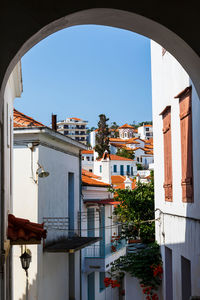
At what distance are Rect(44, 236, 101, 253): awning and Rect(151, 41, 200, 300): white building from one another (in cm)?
280

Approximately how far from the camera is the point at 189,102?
7773mm

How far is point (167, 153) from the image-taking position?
32.6 feet

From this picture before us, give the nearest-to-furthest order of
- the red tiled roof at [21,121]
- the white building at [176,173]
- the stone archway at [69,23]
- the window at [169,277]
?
the stone archway at [69,23], the white building at [176,173], the window at [169,277], the red tiled roof at [21,121]

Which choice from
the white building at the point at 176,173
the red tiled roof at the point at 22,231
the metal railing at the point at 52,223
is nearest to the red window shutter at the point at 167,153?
the white building at the point at 176,173

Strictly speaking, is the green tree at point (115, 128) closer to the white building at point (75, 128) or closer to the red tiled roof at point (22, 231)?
the white building at point (75, 128)

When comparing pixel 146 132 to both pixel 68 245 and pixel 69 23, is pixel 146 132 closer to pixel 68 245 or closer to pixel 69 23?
pixel 68 245

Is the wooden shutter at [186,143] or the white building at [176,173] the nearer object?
the white building at [176,173]

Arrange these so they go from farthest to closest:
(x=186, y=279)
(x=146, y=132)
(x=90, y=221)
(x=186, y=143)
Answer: (x=146, y=132) < (x=90, y=221) < (x=186, y=279) < (x=186, y=143)

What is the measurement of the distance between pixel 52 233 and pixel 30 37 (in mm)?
10131

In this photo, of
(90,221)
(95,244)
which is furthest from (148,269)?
(95,244)

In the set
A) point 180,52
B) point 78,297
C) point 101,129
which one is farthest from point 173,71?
point 101,129

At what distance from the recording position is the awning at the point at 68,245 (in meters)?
12.9

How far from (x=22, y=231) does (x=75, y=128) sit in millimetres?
140333

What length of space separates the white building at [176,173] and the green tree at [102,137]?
63.8m
